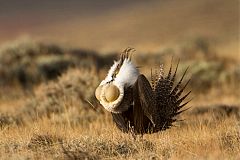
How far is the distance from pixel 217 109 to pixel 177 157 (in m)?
6.43

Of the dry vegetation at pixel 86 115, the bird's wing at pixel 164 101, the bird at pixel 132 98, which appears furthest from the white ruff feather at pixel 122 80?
the bird's wing at pixel 164 101

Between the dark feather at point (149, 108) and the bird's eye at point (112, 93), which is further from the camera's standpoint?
the dark feather at point (149, 108)

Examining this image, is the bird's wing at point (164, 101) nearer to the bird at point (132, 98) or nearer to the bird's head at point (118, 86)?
the bird at point (132, 98)

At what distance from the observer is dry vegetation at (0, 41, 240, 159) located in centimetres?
805

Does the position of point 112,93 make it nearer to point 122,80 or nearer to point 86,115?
point 122,80

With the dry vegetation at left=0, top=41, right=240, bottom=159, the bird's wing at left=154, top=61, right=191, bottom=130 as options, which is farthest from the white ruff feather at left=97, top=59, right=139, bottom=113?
the bird's wing at left=154, top=61, right=191, bottom=130

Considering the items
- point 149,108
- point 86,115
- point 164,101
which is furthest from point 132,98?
point 86,115

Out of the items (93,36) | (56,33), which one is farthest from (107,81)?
(56,33)

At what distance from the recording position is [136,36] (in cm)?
6881

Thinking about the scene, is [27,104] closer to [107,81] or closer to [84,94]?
[84,94]

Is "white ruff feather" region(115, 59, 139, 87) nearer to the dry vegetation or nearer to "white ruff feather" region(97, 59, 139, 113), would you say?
"white ruff feather" region(97, 59, 139, 113)

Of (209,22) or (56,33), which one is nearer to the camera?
(209,22)

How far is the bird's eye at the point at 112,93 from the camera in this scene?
26.9ft

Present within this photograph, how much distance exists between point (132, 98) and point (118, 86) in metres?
0.27
